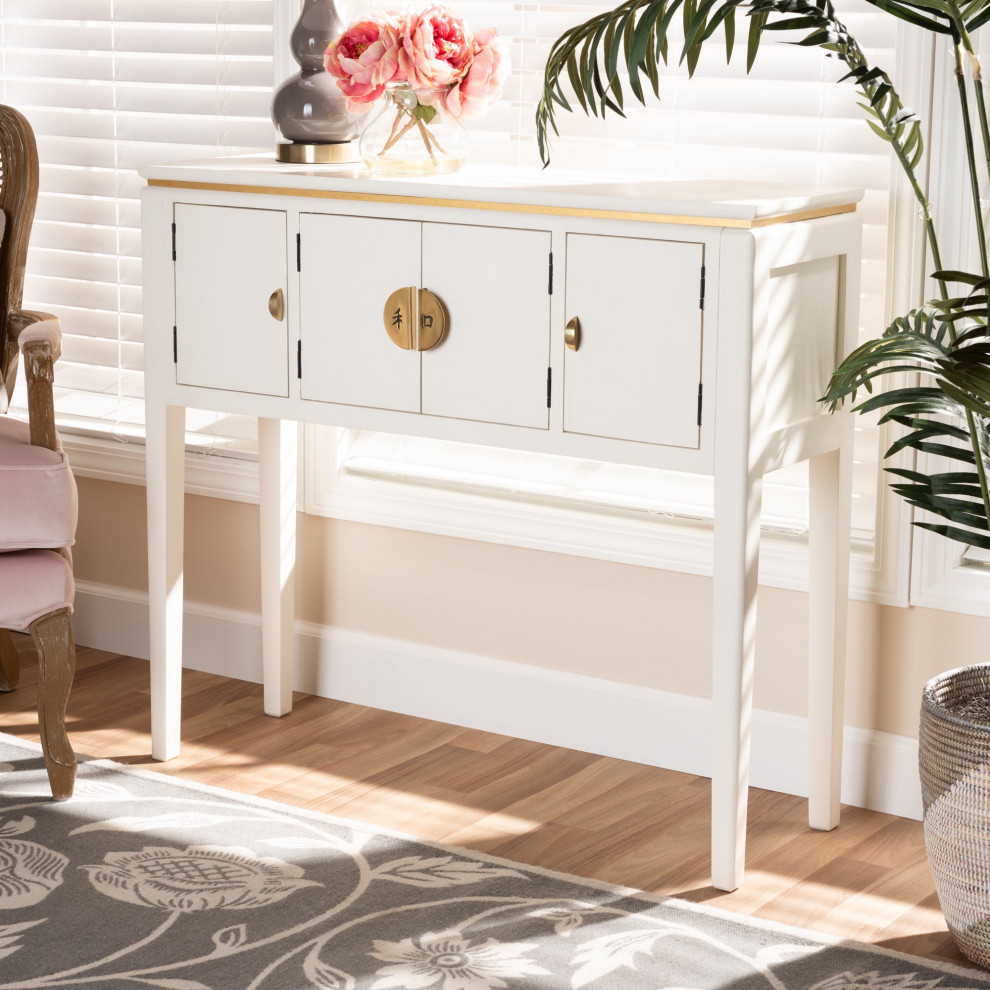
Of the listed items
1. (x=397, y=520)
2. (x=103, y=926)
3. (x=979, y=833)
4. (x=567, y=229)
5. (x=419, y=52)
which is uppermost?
(x=419, y=52)

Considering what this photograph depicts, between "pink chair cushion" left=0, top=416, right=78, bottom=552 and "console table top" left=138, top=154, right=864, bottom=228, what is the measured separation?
0.51m

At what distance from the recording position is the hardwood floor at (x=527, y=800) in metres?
2.15

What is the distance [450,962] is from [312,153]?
1.35m

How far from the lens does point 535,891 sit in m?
2.13

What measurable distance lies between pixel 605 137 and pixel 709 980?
1.40 m

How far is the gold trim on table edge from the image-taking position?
2.00m

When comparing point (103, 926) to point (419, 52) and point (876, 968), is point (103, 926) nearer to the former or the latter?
point (876, 968)

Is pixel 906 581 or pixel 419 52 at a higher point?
pixel 419 52

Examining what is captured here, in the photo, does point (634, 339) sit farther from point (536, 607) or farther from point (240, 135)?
point (240, 135)

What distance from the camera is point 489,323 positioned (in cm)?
219

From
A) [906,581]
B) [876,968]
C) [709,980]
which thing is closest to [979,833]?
[876,968]

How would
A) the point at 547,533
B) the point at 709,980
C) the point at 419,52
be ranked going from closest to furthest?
the point at 709,980 < the point at 419,52 < the point at 547,533

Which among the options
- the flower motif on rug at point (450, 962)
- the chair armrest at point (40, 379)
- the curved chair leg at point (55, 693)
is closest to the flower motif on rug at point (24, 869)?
the curved chair leg at point (55, 693)

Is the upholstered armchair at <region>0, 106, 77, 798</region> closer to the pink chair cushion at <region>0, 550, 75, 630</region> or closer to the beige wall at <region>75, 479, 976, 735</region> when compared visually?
the pink chair cushion at <region>0, 550, 75, 630</region>
